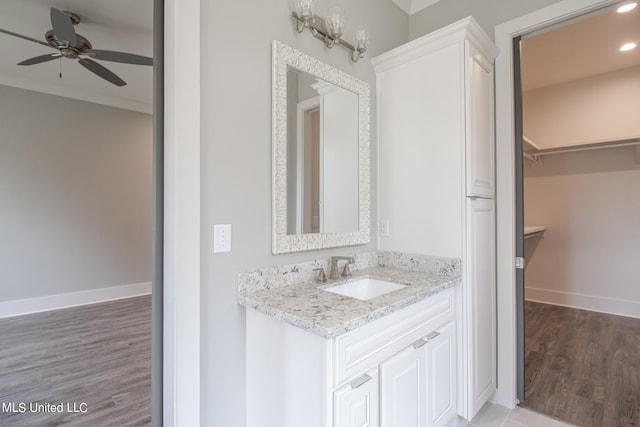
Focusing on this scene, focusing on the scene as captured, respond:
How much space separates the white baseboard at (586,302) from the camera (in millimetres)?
3463

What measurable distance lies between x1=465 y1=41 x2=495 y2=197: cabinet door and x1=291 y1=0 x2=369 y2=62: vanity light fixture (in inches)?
24.5

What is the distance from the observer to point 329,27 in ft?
5.54

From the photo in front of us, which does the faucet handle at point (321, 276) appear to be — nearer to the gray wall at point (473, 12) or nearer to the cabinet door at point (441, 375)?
the cabinet door at point (441, 375)

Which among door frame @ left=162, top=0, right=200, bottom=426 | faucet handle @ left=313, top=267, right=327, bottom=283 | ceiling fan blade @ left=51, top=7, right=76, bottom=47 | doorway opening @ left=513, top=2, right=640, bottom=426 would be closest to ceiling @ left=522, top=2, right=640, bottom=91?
doorway opening @ left=513, top=2, right=640, bottom=426

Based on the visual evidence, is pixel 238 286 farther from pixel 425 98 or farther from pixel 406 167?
pixel 425 98

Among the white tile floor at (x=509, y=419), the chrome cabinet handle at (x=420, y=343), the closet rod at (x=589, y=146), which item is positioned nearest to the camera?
the chrome cabinet handle at (x=420, y=343)

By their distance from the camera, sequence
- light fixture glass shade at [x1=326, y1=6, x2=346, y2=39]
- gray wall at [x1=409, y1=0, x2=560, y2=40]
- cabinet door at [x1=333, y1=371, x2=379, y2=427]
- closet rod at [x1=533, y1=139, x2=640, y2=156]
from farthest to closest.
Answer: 1. closet rod at [x1=533, y1=139, x2=640, y2=156]
2. gray wall at [x1=409, y1=0, x2=560, y2=40]
3. light fixture glass shade at [x1=326, y1=6, x2=346, y2=39]
4. cabinet door at [x1=333, y1=371, x2=379, y2=427]

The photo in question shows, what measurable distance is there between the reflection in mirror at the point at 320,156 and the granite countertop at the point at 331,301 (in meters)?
0.32

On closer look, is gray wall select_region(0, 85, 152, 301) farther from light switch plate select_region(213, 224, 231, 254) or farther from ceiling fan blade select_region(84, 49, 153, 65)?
light switch plate select_region(213, 224, 231, 254)

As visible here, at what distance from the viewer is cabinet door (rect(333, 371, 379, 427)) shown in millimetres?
1022

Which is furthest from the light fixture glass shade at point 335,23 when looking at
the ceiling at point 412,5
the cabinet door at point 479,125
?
the ceiling at point 412,5

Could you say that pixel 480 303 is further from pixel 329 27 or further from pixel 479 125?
pixel 329 27

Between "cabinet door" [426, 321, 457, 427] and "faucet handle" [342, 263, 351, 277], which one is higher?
"faucet handle" [342, 263, 351, 277]

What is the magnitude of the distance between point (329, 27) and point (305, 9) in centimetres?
19
